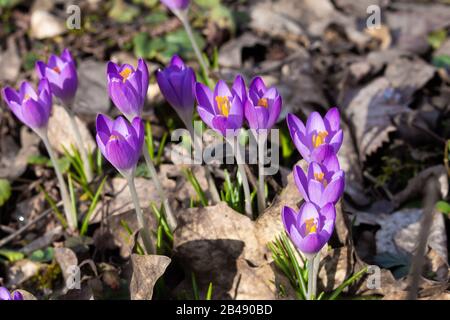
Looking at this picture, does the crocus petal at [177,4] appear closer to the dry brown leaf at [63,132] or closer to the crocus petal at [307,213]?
the dry brown leaf at [63,132]

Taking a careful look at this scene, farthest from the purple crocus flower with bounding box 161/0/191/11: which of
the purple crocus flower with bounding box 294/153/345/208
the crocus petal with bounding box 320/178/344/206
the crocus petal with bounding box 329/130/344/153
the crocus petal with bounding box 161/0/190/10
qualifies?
the crocus petal with bounding box 320/178/344/206

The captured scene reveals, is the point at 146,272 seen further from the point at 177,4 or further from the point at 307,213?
the point at 177,4

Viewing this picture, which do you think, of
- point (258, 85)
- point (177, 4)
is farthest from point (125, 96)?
point (177, 4)

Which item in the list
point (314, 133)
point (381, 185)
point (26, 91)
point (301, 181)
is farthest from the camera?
point (381, 185)

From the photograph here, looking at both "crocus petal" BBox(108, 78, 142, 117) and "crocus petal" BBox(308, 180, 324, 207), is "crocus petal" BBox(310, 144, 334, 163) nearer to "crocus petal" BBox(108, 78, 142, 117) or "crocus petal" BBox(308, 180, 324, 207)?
"crocus petal" BBox(308, 180, 324, 207)
